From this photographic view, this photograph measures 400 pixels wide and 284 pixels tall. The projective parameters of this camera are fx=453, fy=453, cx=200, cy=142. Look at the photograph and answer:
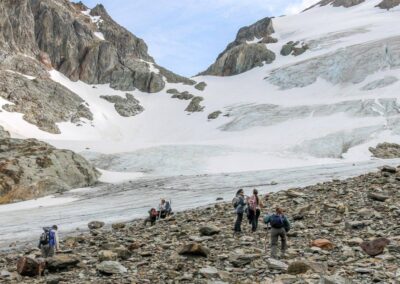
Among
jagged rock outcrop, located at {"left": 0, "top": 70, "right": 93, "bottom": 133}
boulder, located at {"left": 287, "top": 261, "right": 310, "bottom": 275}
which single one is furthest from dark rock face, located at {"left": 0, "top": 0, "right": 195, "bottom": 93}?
boulder, located at {"left": 287, "top": 261, "right": 310, "bottom": 275}

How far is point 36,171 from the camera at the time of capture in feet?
175

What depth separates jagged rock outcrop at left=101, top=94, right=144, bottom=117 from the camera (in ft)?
408

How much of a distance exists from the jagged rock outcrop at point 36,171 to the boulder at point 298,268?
43.0 m

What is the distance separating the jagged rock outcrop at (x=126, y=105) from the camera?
4899 inches

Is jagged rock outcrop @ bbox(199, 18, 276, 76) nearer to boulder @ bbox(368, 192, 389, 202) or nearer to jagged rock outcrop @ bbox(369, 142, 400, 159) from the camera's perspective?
jagged rock outcrop @ bbox(369, 142, 400, 159)

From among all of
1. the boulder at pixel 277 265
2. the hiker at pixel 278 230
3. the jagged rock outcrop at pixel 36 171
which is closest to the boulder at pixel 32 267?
the boulder at pixel 277 265

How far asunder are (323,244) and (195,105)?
110 m

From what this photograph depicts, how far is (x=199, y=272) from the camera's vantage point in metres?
12.7

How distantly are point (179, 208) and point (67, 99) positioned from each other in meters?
89.2

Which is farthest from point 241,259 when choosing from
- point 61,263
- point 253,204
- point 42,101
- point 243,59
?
point 243,59

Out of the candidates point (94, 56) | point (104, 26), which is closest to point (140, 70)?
point (94, 56)

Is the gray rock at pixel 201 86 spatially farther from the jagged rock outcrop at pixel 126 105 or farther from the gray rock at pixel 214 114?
the gray rock at pixel 214 114

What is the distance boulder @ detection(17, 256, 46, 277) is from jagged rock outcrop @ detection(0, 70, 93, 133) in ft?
284

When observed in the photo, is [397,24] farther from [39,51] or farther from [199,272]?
[199,272]
